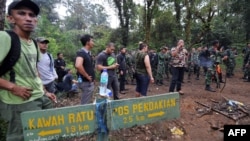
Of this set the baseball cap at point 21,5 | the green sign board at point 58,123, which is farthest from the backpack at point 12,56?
the green sign board at point 58,123

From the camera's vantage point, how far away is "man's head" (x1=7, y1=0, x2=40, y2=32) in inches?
96.9

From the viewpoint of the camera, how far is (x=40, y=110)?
2.51m

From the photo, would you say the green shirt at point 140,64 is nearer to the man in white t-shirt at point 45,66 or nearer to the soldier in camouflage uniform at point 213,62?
the man in white t-shirt at point 45,66

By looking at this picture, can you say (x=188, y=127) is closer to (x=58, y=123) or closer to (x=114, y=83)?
(x=114, y=83)

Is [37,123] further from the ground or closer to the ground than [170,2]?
closer to the ground

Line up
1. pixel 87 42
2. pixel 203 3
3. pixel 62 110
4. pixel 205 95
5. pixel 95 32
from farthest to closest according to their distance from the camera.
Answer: pixel 95 32, pixel 203 3, pixel 205 95, pixel 87 42, pixel 62 110

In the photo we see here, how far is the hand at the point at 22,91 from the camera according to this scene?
2.30 m

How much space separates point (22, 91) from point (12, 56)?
0.32 meters

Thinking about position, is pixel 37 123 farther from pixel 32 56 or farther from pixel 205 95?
pixel 205 95

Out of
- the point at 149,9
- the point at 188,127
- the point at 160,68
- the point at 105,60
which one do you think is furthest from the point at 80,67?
the point at 149,9

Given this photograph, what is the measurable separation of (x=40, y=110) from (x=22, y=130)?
0.24 meters

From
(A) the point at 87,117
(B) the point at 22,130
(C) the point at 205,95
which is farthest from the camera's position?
(C) the point at 205,95

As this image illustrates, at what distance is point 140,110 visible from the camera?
118 inches

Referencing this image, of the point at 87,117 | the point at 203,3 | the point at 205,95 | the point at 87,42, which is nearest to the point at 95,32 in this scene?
the point at 203,3
